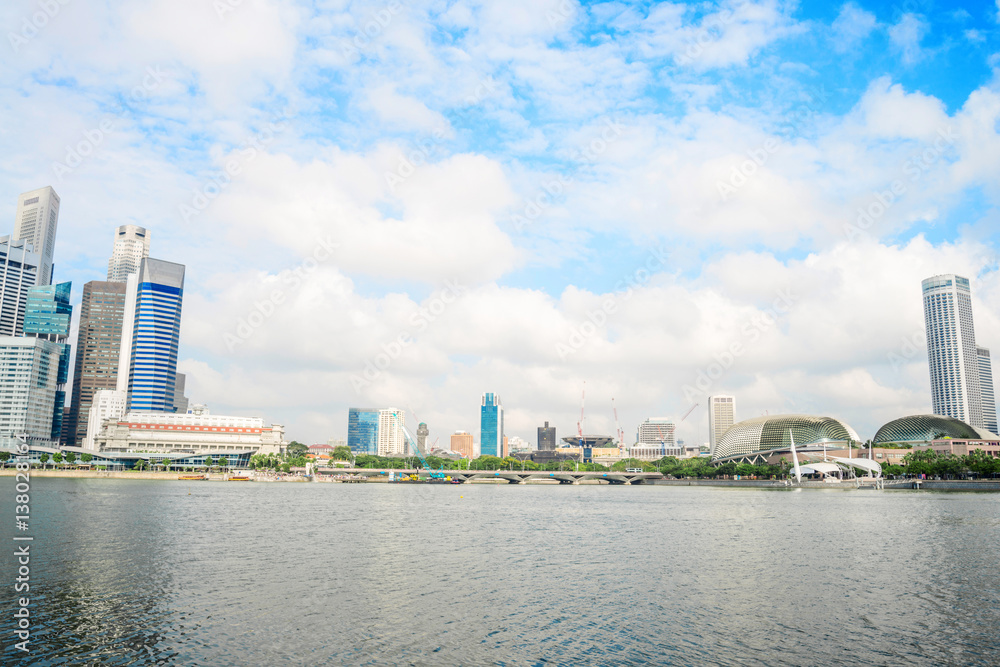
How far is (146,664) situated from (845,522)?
3207 inches

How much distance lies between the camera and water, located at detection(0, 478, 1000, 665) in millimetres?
26516

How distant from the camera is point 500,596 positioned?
121ft

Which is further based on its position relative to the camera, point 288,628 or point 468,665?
point 288,628

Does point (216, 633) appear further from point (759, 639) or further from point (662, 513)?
point (662, 513)

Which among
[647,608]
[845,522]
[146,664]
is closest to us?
[146,664]

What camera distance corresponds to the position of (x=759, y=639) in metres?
28.6

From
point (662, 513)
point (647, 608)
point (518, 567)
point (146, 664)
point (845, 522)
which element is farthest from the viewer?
point (662, 513)

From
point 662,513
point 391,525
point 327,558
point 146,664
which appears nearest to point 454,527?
point 391,525

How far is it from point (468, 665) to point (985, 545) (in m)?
54.7

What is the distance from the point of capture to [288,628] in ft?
96.0

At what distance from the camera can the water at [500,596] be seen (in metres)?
26.5

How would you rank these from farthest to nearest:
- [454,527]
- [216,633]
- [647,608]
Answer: [454,527], [647,608], [216,633]

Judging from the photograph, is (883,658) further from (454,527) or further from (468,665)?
(454,527)

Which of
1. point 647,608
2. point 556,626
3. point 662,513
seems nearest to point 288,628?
point 556,626
